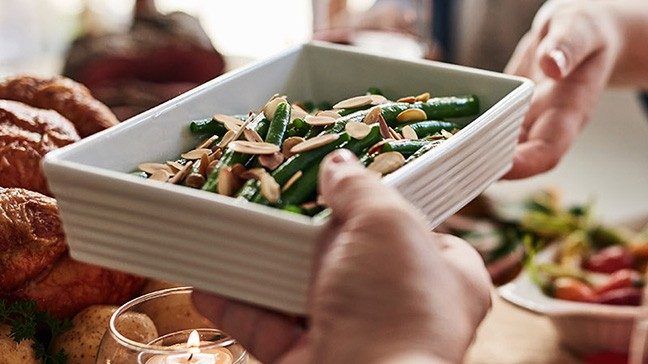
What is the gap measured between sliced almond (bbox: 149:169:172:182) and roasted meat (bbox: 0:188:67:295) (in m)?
0.15

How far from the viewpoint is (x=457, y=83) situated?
3.58ft

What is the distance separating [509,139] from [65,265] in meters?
0.46

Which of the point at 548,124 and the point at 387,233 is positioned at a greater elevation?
the point at 387,233

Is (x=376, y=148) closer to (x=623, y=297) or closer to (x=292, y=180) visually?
(x=292, y=180)

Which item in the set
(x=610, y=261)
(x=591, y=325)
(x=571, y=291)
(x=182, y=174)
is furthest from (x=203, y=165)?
(x=610, y=261)

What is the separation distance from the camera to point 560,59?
1.33 m

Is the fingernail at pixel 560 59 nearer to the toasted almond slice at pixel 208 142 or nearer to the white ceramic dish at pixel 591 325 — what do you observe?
the white ceramic dish at pixel 591 325

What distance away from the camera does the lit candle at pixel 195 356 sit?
814 mm

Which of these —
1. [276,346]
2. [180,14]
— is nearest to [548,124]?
[276,346]

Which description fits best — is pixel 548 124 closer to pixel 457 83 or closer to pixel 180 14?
pixel 457 83

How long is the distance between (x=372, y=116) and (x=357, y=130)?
51 millimetres

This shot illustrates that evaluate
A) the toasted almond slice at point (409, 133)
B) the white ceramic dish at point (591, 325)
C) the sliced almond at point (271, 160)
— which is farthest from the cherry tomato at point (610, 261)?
the sliced almond at point (271, 160)

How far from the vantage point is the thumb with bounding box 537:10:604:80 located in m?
1.32

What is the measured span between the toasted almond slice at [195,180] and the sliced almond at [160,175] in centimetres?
2
